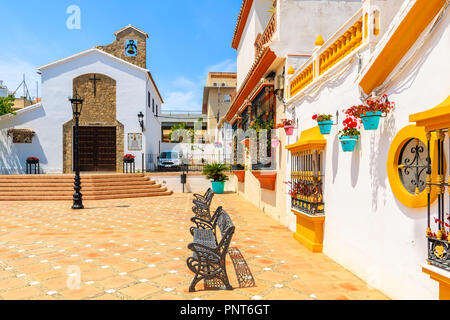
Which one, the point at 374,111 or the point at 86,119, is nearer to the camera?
the point at 374,111

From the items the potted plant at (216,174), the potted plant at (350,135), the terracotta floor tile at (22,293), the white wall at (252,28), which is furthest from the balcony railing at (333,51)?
the potted plant at (216,174)

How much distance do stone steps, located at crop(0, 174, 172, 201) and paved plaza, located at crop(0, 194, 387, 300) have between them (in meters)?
4.91

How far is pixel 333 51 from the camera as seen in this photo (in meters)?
5.87

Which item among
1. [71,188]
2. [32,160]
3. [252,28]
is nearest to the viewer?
[252,28]

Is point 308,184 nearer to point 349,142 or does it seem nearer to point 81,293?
point 349,142

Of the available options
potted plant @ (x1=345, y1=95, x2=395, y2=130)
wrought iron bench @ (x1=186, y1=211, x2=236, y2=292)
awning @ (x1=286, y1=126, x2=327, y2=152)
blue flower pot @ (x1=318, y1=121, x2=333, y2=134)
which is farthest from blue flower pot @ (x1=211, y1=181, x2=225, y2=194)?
potted plant @ (x1=345, y1=95, x2=395, y2=130)

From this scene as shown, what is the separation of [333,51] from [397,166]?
2.94 m

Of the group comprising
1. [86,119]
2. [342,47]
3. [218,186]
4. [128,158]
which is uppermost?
[86,119]

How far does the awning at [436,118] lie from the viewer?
8.77 ft

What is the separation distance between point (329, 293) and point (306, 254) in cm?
197

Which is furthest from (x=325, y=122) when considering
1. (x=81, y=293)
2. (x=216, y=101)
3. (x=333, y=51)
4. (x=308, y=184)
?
(x=216, y=101)

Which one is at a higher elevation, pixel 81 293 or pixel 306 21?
pixel 306 21

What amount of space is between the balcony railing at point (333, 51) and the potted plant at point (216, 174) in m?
9.95

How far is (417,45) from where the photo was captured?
3539 millimetres
